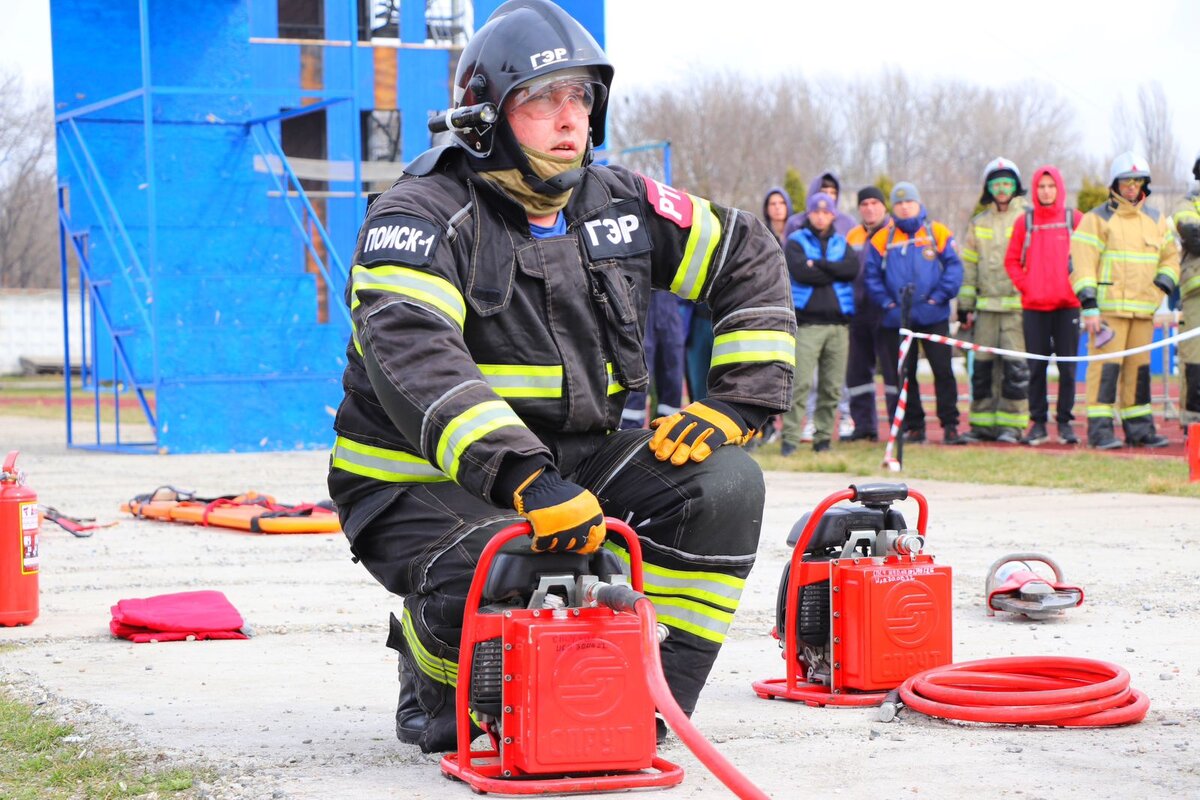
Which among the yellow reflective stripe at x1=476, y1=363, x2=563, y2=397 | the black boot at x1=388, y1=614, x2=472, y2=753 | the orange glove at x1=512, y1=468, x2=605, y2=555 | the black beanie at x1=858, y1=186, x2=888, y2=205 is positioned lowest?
the black boot at x1=388, y1=614, x2=472, y2=753

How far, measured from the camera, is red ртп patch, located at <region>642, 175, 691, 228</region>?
4473mm

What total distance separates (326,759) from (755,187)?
54.7 meters

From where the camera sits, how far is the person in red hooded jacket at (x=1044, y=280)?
13562 mm

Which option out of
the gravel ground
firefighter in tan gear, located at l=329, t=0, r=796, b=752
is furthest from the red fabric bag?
firefighter in tan gear, located at l=329, t=0, r=796, b=752

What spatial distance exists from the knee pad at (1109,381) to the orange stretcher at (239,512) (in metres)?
6.66

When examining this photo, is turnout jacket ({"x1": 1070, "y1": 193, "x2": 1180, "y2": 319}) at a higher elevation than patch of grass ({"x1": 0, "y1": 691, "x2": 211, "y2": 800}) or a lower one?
higher

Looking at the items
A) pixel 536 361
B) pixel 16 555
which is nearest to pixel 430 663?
pixel 536 361

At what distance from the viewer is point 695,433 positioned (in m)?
4.16

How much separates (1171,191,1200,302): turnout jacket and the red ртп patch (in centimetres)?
941

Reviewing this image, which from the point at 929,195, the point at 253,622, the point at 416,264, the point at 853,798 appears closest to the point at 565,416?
the point at 416,264

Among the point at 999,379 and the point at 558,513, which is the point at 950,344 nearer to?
the point at 999,379

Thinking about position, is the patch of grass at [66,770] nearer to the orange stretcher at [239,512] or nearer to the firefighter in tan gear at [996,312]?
the orange stretcher at [239,512]

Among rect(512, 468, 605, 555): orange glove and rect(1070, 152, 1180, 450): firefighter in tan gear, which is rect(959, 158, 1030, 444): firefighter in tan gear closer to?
rect(1070, 152, 1180, 450): firefighter in tan gear

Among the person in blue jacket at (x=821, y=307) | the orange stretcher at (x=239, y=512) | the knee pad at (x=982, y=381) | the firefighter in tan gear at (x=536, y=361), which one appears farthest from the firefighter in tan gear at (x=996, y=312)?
the firefighter in tan gear at (x=536, y=361)
